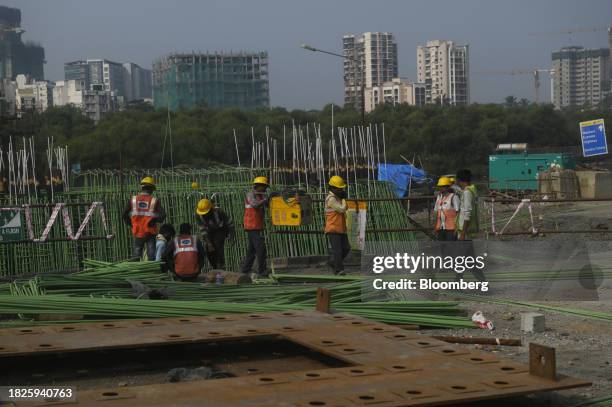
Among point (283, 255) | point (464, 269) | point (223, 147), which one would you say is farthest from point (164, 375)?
point (223, 147)

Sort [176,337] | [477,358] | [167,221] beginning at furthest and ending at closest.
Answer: [167,221], [176,337], [477,358]

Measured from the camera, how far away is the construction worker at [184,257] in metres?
13.6

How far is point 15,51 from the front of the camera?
116500 mm

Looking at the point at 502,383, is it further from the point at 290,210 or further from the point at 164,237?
the point at 290,210

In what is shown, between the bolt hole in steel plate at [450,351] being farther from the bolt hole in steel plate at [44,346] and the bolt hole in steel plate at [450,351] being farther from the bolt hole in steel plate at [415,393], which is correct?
the bolt hole in steel plate at [44,346]

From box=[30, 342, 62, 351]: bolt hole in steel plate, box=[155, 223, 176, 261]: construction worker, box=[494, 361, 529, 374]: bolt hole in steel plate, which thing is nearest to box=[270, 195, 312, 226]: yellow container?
box=[155, 223, 176, 261]: construction worker

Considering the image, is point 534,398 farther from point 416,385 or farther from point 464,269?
point 464,269

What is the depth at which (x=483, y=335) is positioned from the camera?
375 inches

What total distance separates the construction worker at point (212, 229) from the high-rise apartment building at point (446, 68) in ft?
509

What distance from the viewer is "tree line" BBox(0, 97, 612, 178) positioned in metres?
57.6

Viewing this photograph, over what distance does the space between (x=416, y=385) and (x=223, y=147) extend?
57.8m

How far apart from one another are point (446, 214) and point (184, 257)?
3747mm

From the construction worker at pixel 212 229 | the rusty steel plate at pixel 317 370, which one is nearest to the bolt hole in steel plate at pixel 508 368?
the rusty steel plate at pixel 317 370

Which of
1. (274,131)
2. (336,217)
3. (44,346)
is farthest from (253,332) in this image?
(274,131)
